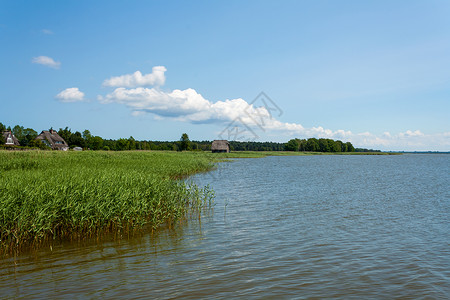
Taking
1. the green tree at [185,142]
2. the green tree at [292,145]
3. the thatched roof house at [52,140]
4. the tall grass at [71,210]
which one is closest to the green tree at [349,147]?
the green tree at [292,145]

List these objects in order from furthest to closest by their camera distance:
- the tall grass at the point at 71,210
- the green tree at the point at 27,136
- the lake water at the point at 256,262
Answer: the green tree at the point at 27,136 → the tall grass at the point at 71,210 → the lake water at the point at 256,262

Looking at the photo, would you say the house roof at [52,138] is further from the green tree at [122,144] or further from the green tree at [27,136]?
the green tree at [122,144]

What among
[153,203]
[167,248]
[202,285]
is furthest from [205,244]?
[153,203]

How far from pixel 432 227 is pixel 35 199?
13895 millimetres

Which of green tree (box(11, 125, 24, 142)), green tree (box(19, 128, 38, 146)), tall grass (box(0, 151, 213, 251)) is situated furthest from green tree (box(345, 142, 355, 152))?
tall grass (box(0, 151, 213, 251))

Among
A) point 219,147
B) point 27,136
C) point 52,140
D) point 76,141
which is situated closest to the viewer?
point 52,140

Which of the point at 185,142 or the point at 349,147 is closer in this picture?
the point at 185,142

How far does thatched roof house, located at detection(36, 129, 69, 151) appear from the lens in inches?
3312

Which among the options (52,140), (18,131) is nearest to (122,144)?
(52,140)

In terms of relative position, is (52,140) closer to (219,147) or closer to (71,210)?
(219,147)

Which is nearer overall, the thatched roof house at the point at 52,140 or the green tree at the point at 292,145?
the thatched roof house at the point at 52,140

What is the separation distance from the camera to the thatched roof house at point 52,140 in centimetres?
8412

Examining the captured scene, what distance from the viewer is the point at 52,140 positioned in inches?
3403

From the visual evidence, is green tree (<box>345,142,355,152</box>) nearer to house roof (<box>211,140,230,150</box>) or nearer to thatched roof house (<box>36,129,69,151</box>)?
house roof (<box>211,140,230,150</box>)
